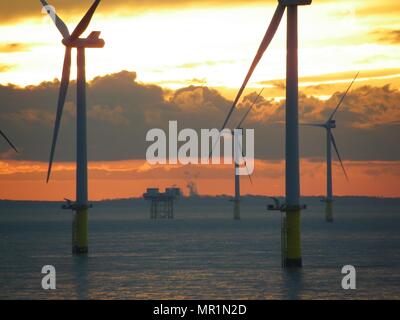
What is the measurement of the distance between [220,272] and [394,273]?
21.4 meters

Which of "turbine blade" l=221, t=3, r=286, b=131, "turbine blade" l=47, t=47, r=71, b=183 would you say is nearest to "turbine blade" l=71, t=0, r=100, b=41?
"turbine blade" l=47, t=47, r=71, b=183

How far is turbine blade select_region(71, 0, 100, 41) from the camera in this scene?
10149cm

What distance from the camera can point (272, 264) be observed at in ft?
420

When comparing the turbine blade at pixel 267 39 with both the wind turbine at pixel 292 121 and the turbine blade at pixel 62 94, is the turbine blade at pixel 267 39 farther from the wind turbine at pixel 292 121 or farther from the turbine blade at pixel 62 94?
the turbine blade at pixel 62 94

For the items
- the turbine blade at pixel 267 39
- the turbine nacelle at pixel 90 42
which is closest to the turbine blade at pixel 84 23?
the turbine nacelle at pixel 90 42

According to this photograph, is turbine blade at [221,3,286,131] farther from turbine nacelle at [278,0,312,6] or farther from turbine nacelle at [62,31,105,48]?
turbine nacelle at [62,31,105,48]

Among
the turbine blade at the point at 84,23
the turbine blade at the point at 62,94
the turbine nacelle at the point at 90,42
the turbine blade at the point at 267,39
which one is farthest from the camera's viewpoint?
the turbine nacelle at the point at 90,42

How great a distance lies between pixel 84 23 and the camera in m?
112

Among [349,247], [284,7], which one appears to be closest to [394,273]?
[284,7]

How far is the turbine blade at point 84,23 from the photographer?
101m

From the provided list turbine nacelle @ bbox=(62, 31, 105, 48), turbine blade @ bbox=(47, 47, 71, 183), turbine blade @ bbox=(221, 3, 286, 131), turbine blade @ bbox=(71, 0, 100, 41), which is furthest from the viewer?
turbine nacelle @ bbox=(62, 31, 105, 48)

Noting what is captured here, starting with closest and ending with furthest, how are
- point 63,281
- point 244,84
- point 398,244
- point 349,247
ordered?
point 244,84
point 63,281
point 349,247
point 398,244

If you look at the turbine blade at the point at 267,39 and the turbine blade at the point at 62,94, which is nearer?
the turbine blade at the point at 267,39
